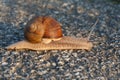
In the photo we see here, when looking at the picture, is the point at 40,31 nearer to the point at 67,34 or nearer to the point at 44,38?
the point at 44,38

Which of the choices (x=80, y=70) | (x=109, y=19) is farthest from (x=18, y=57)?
(x=109, y=19)

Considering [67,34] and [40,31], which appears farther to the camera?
[67,34]

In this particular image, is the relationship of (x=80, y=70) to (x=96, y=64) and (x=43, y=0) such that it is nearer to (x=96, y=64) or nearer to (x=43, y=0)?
(x=96, y=64)

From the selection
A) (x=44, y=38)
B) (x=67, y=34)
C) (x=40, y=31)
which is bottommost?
(x=67, y=34)

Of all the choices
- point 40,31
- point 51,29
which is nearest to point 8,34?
point 40,31

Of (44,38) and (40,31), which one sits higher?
(40,31)

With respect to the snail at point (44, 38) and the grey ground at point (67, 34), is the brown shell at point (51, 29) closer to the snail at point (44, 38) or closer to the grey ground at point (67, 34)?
the snail at point (44, 38)
